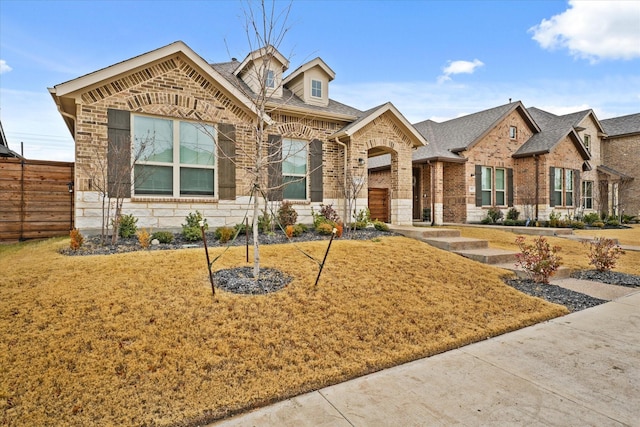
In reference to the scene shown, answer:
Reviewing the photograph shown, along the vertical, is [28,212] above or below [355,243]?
above

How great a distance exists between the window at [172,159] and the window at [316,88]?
5.11 metres

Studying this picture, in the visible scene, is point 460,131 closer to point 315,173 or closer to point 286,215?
point 315,173

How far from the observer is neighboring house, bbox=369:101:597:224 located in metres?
16.5

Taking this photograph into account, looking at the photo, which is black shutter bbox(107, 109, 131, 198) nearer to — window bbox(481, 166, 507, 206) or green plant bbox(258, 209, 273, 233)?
green plant bbox(258, 209, 273, 233)

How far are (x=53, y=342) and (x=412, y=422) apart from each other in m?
3.12

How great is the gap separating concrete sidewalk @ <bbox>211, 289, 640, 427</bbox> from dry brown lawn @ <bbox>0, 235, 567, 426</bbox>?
0.20 meters

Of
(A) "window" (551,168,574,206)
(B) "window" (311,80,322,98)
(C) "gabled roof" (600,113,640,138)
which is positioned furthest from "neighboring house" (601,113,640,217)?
(B) "window" (311,80,322,98)

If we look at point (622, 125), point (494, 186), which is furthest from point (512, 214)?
point (622, 125)

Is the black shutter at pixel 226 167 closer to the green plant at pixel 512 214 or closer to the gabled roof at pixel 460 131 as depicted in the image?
the gabled roof at pixel 460 131

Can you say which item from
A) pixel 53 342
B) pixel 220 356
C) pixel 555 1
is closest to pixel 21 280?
pixel 53 342

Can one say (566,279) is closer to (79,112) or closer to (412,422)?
(412,422)

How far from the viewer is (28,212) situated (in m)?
8.51

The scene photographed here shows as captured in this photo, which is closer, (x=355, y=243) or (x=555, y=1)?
(x=355, y=243)

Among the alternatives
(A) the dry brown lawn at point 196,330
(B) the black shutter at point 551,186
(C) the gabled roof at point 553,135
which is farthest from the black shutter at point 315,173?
(B) the black shutter at point 551,186
